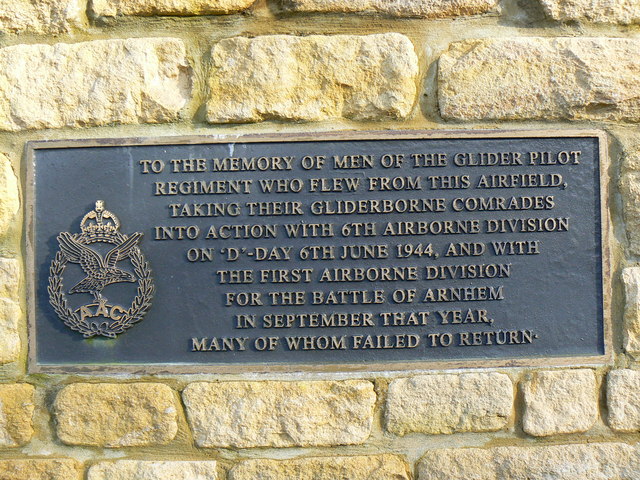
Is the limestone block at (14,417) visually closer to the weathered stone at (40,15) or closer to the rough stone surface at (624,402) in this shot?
the weathered stone at (40,15)

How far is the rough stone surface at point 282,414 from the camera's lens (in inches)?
106

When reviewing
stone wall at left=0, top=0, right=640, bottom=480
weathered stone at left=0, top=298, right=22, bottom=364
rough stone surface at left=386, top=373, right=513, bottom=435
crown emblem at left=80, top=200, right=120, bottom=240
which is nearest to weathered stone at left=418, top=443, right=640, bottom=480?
stone wall at left=0, top=0, right=640, bottom=480

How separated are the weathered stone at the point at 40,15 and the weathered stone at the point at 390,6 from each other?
0.95 meters

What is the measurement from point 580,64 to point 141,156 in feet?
6.49

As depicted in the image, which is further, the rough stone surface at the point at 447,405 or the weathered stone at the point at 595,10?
the weathered stone at the point at 595,10

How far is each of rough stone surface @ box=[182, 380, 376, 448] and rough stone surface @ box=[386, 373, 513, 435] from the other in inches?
5.1

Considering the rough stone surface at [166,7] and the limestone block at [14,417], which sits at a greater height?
the rough stone surface at [166,7]

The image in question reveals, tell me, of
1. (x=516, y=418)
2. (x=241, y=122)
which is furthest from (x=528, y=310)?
(x=241, y=122)

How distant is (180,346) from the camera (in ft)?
8.96

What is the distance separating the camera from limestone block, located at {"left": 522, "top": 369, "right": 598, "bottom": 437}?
8.86 feet

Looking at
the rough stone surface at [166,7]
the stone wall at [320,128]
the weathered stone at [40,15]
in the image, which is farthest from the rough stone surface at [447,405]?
the weathered stone at [40,15]

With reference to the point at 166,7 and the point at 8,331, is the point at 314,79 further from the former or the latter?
the point at 8,331

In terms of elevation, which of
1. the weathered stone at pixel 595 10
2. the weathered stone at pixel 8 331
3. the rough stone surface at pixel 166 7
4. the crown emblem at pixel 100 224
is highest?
the rough stone surface at pixel 166 7

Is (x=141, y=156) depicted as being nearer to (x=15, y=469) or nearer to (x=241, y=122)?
(x=241, y=122)
